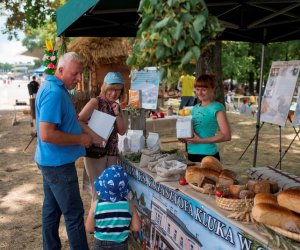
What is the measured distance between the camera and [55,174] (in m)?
2.67

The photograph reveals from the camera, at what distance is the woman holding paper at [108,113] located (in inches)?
127

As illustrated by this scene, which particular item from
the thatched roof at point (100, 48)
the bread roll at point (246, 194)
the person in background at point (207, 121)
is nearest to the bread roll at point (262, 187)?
the bread roll at point (246, 194)

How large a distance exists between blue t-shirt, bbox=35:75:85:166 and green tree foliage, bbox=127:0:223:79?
3.94 feet

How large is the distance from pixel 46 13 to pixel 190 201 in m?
11.0

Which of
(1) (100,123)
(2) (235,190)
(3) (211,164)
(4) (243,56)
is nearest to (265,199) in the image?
(2) (235,190)

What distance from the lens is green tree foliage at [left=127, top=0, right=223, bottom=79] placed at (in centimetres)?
136

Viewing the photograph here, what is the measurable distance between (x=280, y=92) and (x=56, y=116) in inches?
147

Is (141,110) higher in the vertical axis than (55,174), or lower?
higher

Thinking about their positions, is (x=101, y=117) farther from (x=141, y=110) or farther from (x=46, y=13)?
(x=46, y=13)

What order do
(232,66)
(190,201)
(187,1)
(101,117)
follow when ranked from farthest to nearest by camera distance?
(232,66), (101,117), (190,201), (187,1)

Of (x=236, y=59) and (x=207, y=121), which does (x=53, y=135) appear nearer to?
(x=207, y=121)

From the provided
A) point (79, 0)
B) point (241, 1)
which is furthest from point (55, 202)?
point (241, 1)

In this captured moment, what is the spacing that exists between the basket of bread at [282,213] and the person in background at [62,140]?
146 cm

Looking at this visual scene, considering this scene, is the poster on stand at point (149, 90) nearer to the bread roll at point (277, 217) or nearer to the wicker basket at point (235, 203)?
the wicker basket at point (235, 203)
